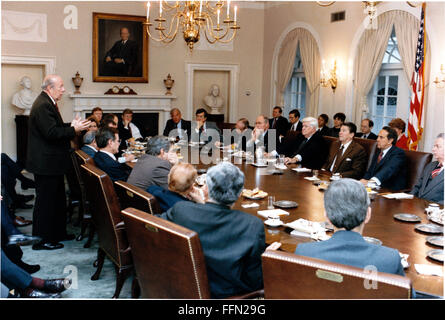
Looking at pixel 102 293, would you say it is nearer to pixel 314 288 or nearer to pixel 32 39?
pixel 314 288

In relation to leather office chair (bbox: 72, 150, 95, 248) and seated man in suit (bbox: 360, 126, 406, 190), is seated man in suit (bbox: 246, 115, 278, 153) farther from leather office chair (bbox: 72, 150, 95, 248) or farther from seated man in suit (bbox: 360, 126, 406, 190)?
leather office chair (bbox: 72, 150, 95, 248)

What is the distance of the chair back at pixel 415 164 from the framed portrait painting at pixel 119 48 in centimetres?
715

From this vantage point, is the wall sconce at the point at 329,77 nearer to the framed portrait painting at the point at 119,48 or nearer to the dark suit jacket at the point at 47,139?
the framed portrait painting at the point at 119,48

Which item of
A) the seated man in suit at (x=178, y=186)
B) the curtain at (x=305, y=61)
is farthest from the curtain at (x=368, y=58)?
the seated man in suit at (x=178, y=186)

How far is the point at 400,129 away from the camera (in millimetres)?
6945

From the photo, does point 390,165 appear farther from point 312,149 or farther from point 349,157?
point 312,149

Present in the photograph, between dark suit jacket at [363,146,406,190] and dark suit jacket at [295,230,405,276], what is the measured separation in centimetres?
305

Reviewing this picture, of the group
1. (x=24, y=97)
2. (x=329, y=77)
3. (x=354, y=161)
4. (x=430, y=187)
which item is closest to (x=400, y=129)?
(x=354, y=161)

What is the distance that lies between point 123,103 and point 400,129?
6071 millimetres

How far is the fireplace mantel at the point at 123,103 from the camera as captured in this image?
1030 centimetres

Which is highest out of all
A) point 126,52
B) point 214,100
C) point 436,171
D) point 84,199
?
point 126,52

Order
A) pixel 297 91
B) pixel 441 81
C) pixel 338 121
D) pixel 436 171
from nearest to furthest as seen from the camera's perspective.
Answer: pixel 436 171, pixel 441 81, pixel 338 121, pixel 297 91

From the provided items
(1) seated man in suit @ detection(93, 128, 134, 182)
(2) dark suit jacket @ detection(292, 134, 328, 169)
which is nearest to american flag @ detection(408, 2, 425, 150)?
(2) dark suit jacket @ detection(292, 134, 328, 169)
